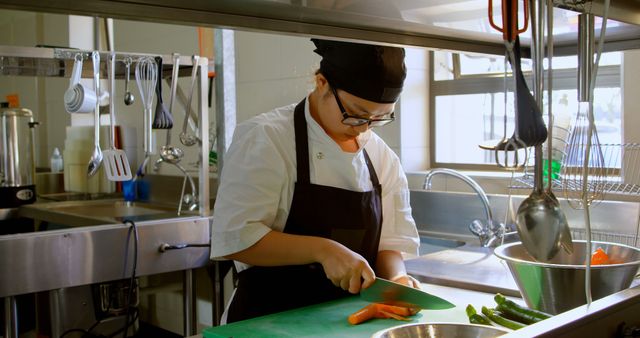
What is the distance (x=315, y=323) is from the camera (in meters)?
1.34

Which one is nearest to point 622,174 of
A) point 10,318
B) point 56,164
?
point 10,318

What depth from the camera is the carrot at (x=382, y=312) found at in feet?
4.43

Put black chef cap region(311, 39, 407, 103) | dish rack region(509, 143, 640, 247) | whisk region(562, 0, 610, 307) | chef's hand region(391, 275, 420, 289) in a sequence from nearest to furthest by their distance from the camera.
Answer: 1. whisk region(562, 0, 610, 307)
2. black chef cap region(311, 39, 407, 103)
3. chef's hand region(391, 275, 420, 289)
4. dish rack region(509, 143, 640, 247)

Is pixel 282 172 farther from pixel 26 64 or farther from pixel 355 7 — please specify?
pixel 26 64

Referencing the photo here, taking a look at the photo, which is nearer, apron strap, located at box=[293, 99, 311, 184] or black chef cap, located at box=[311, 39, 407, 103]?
black chef cap, located at box=[311, 39, 407, 103]

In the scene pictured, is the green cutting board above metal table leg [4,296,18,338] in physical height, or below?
above

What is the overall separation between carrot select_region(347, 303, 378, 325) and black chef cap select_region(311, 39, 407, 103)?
0.42 meters

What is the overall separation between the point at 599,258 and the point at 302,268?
62 cm

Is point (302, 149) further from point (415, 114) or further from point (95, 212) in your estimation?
point (95, 212)

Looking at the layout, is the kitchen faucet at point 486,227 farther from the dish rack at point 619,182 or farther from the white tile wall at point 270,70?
the white tile wall at point 270,70

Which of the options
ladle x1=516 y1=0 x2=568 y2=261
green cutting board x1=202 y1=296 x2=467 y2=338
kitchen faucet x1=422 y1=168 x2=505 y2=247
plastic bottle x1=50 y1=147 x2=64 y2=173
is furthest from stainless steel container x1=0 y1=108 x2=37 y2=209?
ladle x1=516 y1=0 x2=568 y2=261

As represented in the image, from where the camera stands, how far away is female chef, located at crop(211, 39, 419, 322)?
1406mm

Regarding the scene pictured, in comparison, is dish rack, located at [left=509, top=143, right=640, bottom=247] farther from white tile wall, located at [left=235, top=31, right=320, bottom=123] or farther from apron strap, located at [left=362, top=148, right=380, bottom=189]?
white tile wall, located at [left=235, top=31, right=320, bottom=123]

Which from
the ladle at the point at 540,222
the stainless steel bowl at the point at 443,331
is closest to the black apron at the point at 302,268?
the stainless steel bowl at the point at 443,331
